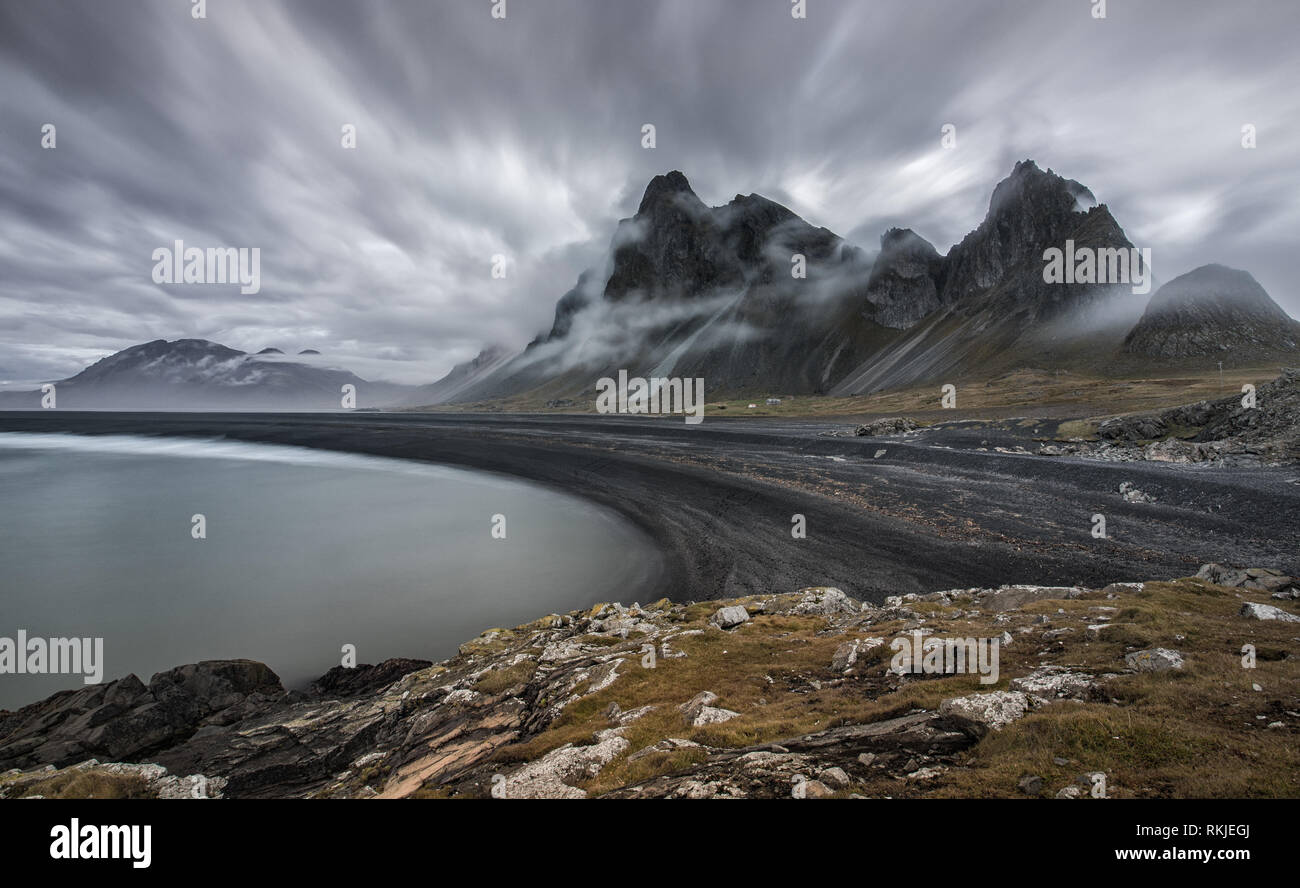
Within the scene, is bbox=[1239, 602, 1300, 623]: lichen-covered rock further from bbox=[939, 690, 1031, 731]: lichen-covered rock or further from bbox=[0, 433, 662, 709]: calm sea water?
bbox=[0, 433, 662, 709]: calm sea water

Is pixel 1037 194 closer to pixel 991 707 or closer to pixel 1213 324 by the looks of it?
pixel 1213 324

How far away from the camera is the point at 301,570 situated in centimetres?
2791

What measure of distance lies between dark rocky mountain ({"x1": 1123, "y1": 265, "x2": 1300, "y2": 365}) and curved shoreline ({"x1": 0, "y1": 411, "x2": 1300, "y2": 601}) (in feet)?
406

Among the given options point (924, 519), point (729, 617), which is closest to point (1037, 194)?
point (924, 519)

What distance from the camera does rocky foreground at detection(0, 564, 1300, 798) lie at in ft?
18.2

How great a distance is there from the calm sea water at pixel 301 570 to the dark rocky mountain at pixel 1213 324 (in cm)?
15239

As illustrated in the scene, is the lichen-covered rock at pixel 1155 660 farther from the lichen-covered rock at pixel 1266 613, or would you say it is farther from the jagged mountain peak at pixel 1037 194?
the jagged mountain peak at pixel 1037 194

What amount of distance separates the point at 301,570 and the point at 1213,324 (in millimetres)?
187109

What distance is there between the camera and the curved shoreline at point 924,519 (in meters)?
18.9

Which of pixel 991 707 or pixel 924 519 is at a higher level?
pixel 991 707

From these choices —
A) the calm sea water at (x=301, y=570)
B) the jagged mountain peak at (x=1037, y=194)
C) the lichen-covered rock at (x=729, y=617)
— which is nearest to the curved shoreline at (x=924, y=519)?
the calm sea water at (x=301, y=570)

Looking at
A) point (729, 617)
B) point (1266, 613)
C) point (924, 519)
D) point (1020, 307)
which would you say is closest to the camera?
point (1266, 613)
